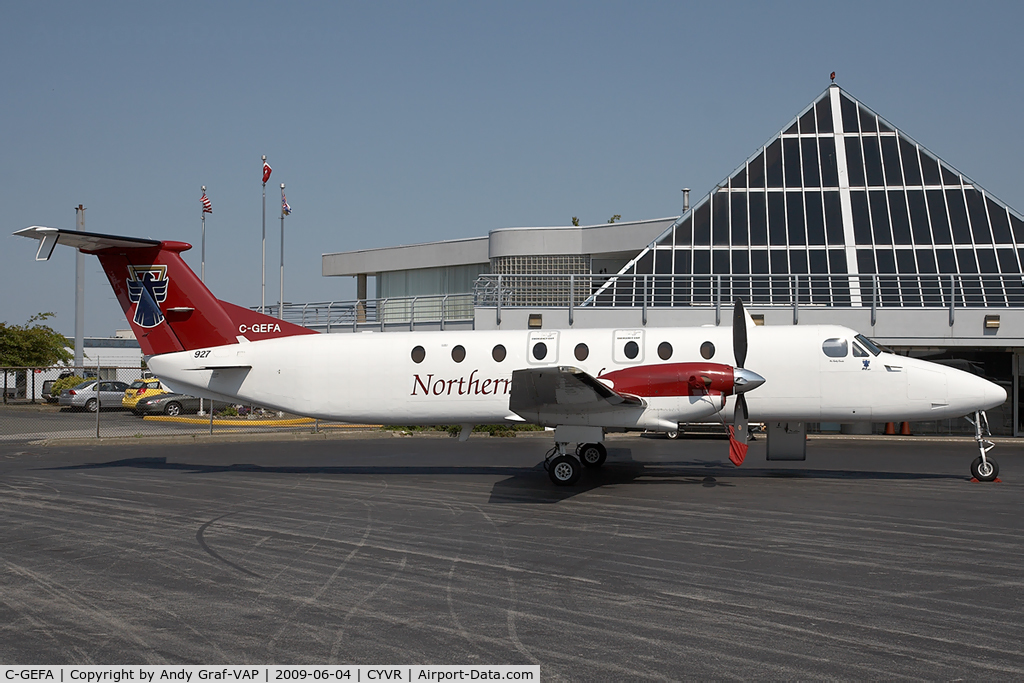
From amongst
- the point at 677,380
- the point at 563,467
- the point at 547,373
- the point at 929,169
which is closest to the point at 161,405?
the point at 563,467

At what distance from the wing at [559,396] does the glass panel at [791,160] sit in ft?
68.5

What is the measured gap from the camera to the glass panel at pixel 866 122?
3231 cm

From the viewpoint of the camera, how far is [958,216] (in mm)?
28812

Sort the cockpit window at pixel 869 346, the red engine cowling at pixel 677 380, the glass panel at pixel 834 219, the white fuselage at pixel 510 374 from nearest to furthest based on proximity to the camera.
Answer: the red engine cowling at pixel 677 380
the white fuselage at pixel 510 374
the cockpit window at pixel 869 346
the glass panel at pixel 834 219

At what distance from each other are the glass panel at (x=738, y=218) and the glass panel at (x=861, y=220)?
3.90 meters

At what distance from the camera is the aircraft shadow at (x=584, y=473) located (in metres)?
13.8

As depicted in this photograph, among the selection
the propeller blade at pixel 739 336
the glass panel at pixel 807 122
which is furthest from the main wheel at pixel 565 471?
the glass panel at pixel 807 122

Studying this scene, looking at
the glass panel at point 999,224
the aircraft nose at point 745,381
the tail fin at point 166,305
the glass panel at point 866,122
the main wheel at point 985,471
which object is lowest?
the main wheel at point 985,471

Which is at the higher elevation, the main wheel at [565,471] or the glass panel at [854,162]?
the glass panel at [854,162]

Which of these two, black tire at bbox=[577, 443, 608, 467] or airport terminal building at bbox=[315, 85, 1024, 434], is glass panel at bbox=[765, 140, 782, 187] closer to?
airport terminal building at bbox=[315, 85, 1024, 434]

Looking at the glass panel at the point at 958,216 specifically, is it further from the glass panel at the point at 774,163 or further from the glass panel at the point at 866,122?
the glass panel at the point at 774,163

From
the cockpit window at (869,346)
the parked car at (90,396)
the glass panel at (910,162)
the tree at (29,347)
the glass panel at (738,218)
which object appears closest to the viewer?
the cockpit window at (869,346)

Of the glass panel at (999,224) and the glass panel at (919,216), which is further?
the glass panel at (919,216)

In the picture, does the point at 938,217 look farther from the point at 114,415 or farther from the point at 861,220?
the point at 114,415
